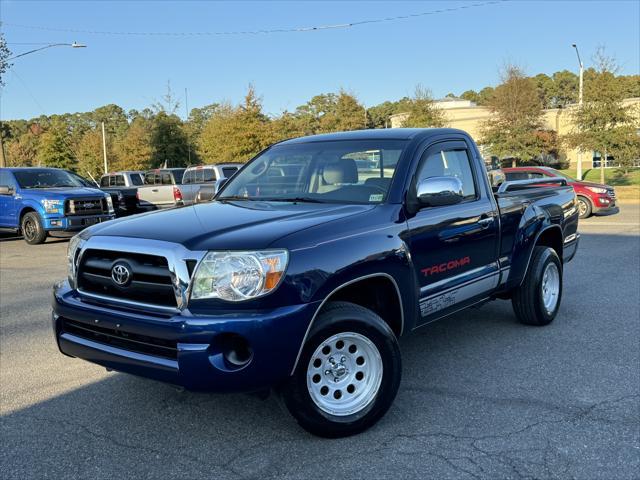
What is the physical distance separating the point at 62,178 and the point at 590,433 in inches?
565

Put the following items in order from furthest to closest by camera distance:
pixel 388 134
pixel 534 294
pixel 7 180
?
pixel 7 180
pixel 534 294
pixel 388 134

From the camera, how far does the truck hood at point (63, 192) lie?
13617mm

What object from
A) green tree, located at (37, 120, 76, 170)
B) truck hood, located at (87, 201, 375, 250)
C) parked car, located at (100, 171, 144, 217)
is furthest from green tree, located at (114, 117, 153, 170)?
A: truck hood, located at (87, 201, 375, 250)

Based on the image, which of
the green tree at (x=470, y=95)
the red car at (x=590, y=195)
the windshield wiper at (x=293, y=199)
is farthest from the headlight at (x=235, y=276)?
the green tree at (x=470, y=95)

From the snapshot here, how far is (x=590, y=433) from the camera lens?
11.2 ft

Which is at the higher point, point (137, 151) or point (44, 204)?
point (137, 151)

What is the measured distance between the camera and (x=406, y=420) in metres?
3.65

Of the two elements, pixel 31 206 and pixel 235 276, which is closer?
pixel 235 276

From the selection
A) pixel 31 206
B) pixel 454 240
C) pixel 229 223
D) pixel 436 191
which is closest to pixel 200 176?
pixel 31 206

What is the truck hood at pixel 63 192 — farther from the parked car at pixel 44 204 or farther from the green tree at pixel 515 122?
the green tree at pixel 515 122

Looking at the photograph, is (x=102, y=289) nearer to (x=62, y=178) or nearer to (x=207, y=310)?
(x=207, y=310)

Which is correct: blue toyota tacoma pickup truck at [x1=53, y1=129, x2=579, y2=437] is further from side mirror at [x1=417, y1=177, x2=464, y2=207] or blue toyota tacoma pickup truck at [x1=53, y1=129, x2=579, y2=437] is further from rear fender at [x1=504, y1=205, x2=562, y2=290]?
rear fender at [x1=504, y1=205, x2=562, y2=290]

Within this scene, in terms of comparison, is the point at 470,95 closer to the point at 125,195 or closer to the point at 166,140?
the point at 166,140

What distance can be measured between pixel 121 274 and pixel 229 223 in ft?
2.24
